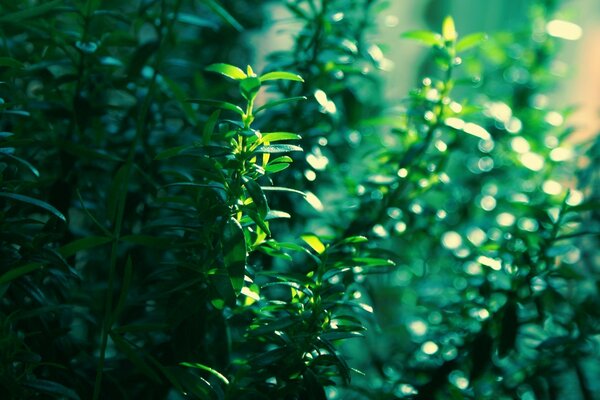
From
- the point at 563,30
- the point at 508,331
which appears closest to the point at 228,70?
the point at 508,331

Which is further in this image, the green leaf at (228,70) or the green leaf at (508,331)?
the green leaf at (508,331)

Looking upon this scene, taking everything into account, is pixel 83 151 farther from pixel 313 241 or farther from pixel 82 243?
pixel 313 241

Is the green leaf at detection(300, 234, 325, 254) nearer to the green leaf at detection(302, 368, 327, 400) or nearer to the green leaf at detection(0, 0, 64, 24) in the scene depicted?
the green leaf at detection(302, 368, 327, 400)

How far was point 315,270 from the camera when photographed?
2.11 ft

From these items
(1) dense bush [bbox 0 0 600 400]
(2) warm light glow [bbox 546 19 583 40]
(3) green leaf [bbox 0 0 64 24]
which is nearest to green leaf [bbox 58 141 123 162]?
(1) dense bush [bbox 0 0 600 400]

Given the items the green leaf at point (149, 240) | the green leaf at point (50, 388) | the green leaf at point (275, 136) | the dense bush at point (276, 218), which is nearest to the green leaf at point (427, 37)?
the dense bush at point (276, 218)

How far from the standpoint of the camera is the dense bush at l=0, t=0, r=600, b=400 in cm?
60

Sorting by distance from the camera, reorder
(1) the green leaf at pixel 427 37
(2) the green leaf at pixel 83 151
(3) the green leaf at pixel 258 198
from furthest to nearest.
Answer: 1. (1) the green leaf at pixel 427 37
2. (2) the green leaf at pixel 83 151
3. (3) the green leaf at pixel 258 198

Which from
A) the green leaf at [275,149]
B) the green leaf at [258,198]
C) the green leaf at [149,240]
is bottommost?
the green leaf at [149,240]

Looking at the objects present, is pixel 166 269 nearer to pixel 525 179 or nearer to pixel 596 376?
pixel 525 179

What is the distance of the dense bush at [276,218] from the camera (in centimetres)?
60

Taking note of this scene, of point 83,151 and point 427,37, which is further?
point 427,37

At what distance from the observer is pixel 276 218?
69cm

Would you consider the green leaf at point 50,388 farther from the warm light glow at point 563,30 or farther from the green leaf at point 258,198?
the warm light glow at point 563,30
